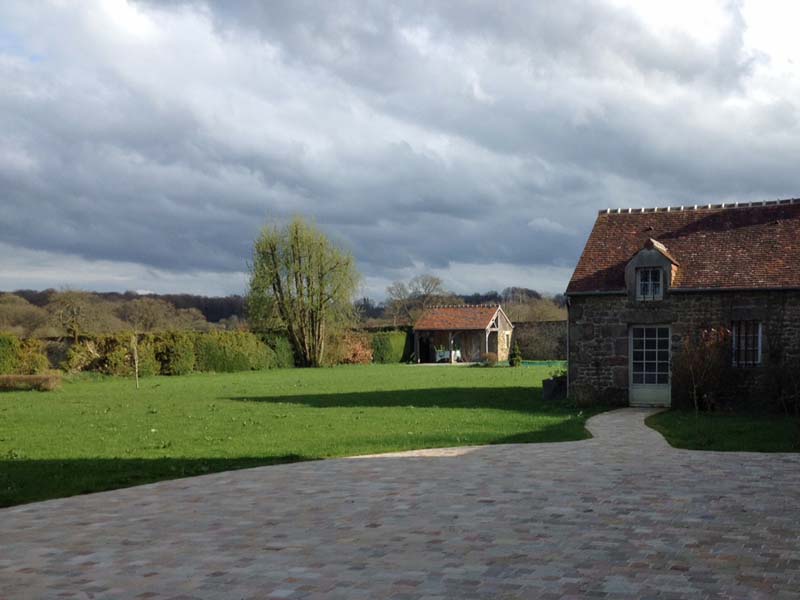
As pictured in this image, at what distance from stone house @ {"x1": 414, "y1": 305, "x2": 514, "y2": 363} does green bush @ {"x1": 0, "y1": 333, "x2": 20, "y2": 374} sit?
2635 centimetres

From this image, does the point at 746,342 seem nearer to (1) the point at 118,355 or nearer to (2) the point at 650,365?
(2) the point at 650,365

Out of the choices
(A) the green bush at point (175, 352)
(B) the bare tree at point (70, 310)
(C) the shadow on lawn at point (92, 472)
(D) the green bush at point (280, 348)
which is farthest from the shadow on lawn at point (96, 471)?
(B) the bare tree at point (70, 310)

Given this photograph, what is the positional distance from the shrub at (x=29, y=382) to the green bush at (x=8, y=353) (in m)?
4.12

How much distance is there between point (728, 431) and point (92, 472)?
1052cm

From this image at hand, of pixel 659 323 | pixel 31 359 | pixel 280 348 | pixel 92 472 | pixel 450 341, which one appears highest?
pixel 659 323

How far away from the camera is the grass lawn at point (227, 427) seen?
10797mm

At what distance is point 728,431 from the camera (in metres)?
14.2

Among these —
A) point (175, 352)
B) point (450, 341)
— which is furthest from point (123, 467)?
point (450, 341)

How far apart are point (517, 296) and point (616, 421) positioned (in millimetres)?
70120

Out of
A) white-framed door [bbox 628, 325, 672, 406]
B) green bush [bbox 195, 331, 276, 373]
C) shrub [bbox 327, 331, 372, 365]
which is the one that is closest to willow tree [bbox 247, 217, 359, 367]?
shrub [bbox 327, 331, 372, 365]

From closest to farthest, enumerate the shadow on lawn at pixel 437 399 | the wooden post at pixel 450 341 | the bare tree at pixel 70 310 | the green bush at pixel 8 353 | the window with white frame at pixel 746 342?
the window with white frame at pixel 746 342
the shadow on lawn at pixel 437 399
the green bush at pixel 8 353
the bare tree at pixel 70 310
the wooden post at pixel 450 341

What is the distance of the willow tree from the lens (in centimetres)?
4653

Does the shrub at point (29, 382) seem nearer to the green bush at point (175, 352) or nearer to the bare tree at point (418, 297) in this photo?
the green bush at point (175, 352)

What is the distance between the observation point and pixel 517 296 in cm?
8569
